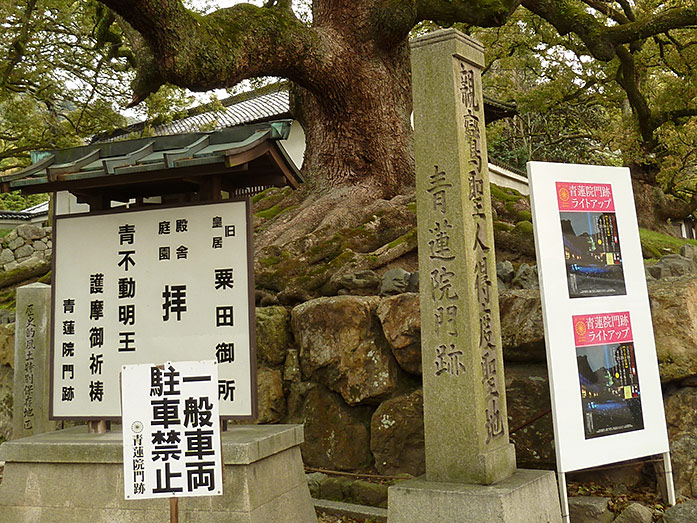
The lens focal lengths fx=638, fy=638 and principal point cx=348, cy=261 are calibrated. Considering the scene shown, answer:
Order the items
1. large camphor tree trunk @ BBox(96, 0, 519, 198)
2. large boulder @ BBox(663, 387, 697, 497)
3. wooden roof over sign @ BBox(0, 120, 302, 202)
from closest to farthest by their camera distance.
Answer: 1. wooden roof over sign @ BBox(0, 120, 302, 202)
2. large boulder @ BBox(663, 387, 697, 497)
3. large camphor tree trunk @ BBox(96, 0, 519, 198)

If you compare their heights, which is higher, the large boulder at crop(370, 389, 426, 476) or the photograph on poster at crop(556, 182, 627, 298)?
the photograph on poster at crop(556, 182, 627, 298)

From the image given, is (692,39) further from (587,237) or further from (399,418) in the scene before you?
(399,418)

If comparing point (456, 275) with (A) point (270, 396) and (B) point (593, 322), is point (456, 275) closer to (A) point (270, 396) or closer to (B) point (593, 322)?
(B) point (593, 322)

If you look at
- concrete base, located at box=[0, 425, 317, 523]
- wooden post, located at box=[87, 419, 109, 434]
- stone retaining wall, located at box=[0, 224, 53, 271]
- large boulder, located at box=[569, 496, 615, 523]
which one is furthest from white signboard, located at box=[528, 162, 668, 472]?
stone retaining wall, located at box=[0, 224, 53, 271]

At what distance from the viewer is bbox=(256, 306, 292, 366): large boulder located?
6.54 m

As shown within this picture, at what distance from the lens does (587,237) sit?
5.04 metres

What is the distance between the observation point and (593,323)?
4.87 m

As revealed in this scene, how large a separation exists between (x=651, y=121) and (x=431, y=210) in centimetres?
866

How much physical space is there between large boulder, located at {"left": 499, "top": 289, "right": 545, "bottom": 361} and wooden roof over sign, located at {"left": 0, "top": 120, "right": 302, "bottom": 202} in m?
2.21

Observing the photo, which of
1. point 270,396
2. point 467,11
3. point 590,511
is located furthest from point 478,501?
point 467,11

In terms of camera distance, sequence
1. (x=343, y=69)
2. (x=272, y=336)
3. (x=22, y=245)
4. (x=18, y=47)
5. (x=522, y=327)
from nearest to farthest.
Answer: (x=522, y=327)
(x=272, y=336)
(x=343, y=69)
(x=18, y=47)
(x=22, y=245)

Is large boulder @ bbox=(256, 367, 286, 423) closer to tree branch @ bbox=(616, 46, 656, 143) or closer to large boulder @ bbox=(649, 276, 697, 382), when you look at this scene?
large boulder @ bbox=(649, 276, 697, 382)

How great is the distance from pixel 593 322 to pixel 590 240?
66 cm

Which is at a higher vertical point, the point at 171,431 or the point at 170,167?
the point at 170,167
